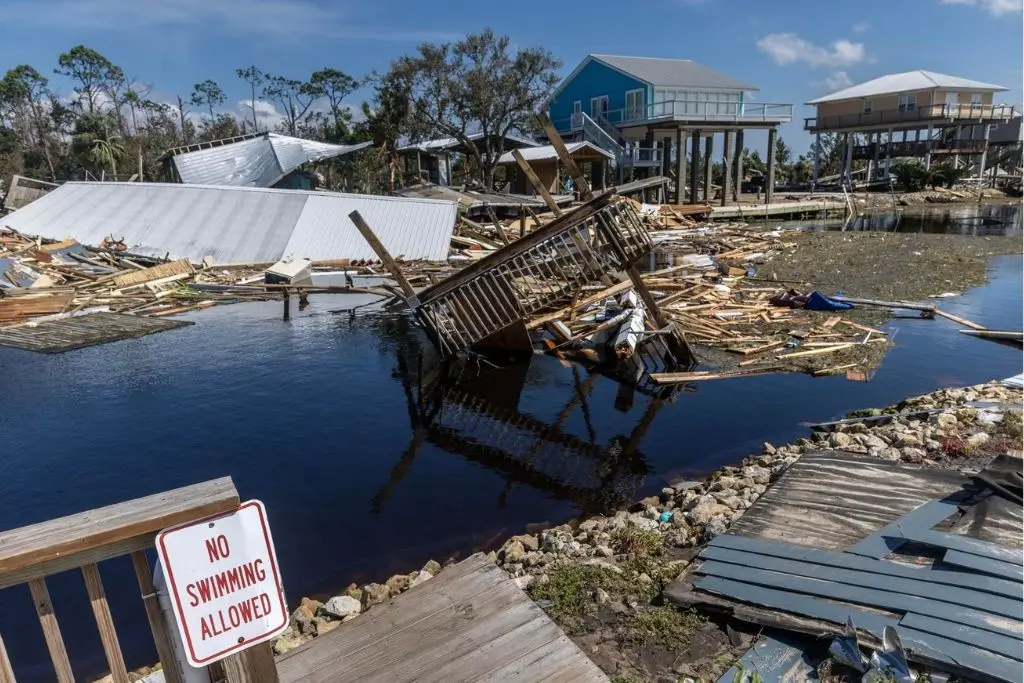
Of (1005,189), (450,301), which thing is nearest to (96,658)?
(450,301)

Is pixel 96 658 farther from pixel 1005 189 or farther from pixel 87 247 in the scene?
pixel 1005 189

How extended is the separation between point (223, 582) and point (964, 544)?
6.30m

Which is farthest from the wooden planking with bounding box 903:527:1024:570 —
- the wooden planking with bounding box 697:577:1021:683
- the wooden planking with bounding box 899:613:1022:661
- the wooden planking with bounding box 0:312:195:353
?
the wooden planking with bounding box 0:312:195:353

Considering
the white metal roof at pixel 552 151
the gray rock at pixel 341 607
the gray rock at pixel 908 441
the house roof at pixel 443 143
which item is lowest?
the gray rock at pixel 341 607

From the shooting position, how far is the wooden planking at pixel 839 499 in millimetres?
6863

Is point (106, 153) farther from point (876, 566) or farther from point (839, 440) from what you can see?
point (876, 566)

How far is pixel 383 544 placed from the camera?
9.26 metres

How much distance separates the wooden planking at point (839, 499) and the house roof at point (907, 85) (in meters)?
68.3

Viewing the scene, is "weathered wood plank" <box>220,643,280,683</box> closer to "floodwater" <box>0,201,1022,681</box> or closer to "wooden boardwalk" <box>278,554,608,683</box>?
"wooden boardwalk" <box>278,554,608,683</box>

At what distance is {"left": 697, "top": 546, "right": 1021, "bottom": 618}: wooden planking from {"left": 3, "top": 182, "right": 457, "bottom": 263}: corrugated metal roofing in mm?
23386

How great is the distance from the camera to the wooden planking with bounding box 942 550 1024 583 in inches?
220

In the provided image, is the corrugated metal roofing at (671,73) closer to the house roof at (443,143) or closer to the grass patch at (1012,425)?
the house roof at (443,143)

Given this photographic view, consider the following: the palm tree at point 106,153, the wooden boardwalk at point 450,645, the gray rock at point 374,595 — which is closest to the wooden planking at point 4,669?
the wooden boardwalk at point 450,645

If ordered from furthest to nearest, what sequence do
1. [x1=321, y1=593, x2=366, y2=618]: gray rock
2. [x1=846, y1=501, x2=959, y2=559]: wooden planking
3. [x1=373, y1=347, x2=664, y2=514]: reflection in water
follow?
[x1=373, y1=347, x2=664, y2=514]: reflection in water
[x1=321, y1=593, x2=366, y2=618]: gray rock
[x1=846, y1=501, x2=959, y2=559]: wooden planking
